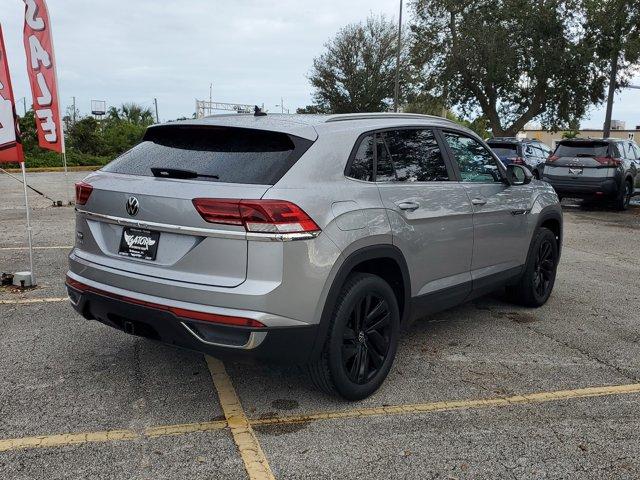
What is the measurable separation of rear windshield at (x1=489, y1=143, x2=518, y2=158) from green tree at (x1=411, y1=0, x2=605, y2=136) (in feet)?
34.6

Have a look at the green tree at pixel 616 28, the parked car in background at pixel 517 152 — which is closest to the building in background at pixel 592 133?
the green tree at pixel 616 28

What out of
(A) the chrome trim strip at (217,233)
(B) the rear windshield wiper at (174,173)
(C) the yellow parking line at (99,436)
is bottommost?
(C) the yellow parking line at (99,436)

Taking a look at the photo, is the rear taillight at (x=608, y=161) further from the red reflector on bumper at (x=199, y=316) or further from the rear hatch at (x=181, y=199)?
the red reflector on bumper at (x=199, y=316)

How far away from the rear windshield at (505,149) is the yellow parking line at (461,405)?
567 inches

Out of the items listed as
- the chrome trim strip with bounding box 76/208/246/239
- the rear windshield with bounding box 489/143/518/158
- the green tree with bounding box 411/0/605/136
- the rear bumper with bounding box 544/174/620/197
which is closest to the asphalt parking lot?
the chrome trim strip with bounding box 76/208/246/239

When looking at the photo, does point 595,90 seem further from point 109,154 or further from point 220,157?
point 220,157

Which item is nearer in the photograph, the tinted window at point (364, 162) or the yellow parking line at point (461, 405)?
the yellow parking line at point (461, 405)

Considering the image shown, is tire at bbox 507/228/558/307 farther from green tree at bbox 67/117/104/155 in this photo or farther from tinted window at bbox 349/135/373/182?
green tree at bbox 67/117/104/155

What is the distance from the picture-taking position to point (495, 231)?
4848mm

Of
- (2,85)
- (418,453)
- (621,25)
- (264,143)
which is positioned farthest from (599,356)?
(621,25)

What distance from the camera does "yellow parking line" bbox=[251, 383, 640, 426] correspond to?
345 centimetres

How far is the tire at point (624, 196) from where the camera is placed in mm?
14458

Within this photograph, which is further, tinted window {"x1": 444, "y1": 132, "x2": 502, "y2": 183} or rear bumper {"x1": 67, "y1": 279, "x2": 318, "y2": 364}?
tinted window {"x1": 444, "y1": 132, "x2": 502, "y2": 183}

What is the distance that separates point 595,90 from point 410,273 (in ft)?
92.1
